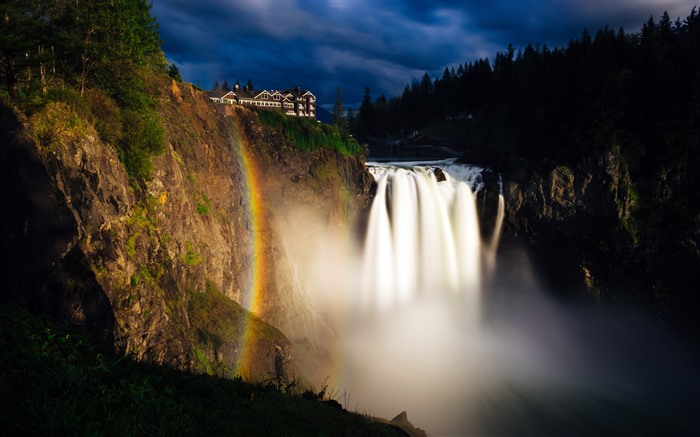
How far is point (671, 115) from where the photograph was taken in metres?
31.4

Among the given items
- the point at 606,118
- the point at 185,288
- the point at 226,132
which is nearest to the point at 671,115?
the point at 606,118

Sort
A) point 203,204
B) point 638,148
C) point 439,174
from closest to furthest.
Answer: point 203,204 < point 638,148 < point 439,174

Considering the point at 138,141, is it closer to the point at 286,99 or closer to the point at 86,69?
the point at 86,69

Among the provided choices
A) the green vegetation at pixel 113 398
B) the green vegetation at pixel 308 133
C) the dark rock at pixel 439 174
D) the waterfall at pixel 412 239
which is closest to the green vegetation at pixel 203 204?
the green vegetation at pixel 308 133

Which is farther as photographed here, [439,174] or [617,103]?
[439,174]

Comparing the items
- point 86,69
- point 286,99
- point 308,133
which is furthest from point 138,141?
point 286,99

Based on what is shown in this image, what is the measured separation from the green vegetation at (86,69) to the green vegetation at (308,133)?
13.7 meters

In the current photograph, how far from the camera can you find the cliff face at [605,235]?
32.0 metres

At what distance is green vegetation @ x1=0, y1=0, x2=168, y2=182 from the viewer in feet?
44.5

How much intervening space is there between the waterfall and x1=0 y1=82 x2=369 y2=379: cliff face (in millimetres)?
9341

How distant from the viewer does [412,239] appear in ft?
122

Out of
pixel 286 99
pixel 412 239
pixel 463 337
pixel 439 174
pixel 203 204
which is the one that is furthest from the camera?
pixel 286 99

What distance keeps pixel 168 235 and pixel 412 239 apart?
81.1 feet

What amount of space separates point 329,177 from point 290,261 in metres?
9.25
